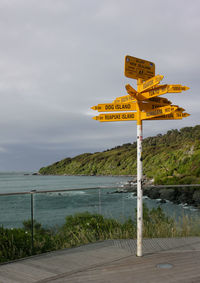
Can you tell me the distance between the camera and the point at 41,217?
5.59 m

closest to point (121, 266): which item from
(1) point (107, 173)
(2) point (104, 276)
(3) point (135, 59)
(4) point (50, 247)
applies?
(2) point (104, 276)

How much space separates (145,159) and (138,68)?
3154 inches

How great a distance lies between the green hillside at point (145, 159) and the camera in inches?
2294

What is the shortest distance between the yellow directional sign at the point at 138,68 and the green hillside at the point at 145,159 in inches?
960

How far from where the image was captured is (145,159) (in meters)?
84.1

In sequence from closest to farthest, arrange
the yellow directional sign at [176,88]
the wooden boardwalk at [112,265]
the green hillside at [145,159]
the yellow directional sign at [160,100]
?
the wooden boardwalk at [112,265], the yellow directional sign at [176,88], the yellow directional sign at [160,100], the green hillside at [145,159]

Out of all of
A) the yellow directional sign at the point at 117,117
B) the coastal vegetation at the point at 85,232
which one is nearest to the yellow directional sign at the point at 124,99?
the yellow directional sign at the point at 117,117

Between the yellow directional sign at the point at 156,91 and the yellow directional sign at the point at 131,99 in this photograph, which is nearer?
the yellow directional sign at the point at 156,91

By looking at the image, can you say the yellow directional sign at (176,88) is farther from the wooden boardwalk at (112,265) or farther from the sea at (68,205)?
the wooden boardwalk at (112,265)

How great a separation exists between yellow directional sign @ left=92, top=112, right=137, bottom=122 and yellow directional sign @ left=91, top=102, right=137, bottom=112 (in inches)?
3.5

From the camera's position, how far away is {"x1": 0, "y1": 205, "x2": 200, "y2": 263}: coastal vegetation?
525cm

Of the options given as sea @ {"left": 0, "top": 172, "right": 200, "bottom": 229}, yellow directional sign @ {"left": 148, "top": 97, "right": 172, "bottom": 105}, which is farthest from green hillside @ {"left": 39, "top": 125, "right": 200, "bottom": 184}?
yellow directional sign @ {"left": 148, "top": 97, "right": 172, "bottom": 105}

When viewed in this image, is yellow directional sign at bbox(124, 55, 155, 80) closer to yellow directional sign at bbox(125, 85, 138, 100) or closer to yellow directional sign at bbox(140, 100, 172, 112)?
yellow directional sign at bbox(125, 85, 138, 100)

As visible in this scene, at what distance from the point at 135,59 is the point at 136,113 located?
916mm
